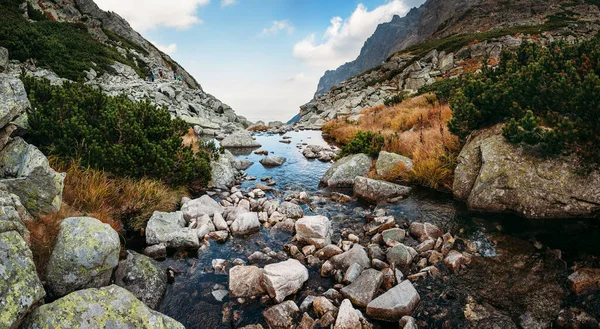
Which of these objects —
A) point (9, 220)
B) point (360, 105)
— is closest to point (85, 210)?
point (9, 220)

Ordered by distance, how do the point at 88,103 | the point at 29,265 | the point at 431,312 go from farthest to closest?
the point at 88,103 < the point at 431,312 < the point at 29,265

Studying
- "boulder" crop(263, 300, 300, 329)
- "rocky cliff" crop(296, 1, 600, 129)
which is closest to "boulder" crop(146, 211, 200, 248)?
"boulder" crop(263, 300, 300, 329)

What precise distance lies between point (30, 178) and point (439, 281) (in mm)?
7886

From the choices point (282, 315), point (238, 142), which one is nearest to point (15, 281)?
point (282, 315)

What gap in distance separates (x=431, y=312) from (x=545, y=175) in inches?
218

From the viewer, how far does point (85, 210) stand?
624cm

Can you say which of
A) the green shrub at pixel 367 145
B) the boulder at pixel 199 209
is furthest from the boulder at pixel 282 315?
the green shrub at pixel 367 145

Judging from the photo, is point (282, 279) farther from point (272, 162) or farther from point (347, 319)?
point (272, 162)

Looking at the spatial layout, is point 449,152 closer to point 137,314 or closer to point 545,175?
point 545,175

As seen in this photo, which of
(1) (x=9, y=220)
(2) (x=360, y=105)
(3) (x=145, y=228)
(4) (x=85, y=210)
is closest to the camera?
(1) (x=9, y=220)

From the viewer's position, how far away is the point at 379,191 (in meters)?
10.0

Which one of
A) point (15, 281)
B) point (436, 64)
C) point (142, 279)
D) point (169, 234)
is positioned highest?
point (436, 64)

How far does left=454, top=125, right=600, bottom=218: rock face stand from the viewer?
275 inches

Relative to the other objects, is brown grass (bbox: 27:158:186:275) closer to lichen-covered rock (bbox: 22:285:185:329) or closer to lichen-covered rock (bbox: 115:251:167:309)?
lichen-covered rock (bbox: 115:251:167:309)
